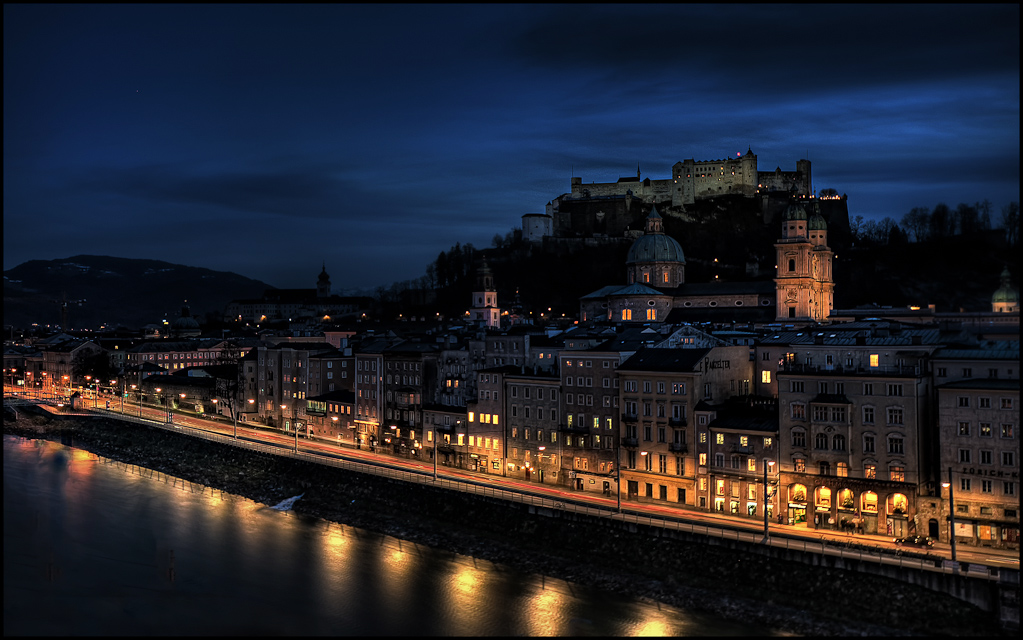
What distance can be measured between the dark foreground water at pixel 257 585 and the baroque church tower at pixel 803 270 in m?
44.7

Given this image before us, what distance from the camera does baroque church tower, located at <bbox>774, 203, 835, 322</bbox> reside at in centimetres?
7206

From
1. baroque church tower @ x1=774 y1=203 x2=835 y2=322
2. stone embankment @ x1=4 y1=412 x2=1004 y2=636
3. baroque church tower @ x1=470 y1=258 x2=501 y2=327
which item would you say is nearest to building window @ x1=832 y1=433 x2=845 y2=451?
stone embankment @ x1=4 y1=412 x2=1004 y2=636

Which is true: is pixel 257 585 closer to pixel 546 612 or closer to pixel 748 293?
pixel 546 612

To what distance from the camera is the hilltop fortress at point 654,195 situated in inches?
4601

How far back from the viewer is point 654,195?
398ft

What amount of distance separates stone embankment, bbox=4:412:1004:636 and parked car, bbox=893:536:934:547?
3.34 metres

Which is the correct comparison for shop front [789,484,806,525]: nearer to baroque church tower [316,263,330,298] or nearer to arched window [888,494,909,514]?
arched window [888,494,909,514]

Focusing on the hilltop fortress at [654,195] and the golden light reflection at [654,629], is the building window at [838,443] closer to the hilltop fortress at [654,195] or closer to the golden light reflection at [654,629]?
the golden light reflection at [654,629]

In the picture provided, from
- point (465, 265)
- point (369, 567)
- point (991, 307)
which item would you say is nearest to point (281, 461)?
point (369, 567)

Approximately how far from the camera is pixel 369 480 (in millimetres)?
44219

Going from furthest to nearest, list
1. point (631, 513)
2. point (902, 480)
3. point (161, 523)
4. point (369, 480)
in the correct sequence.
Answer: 1. point (369, 480)
2. point (161, 523)
3. point (631, 513)
4. point (902, 480)

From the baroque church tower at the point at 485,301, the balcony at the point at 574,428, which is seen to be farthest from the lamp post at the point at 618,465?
the baroque church tower at the point at 485,301

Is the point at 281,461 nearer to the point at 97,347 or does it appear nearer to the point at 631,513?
the point at 631,513

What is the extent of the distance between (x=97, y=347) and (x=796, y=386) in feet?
273
